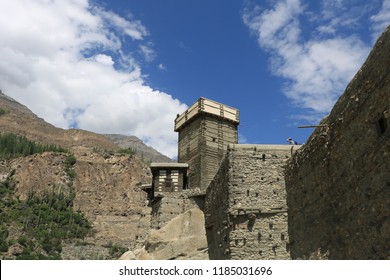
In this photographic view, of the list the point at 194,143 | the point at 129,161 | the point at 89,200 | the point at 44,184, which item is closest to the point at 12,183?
the point at 44,184

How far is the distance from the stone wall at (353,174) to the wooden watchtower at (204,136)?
22.3m

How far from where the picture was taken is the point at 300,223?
1268 cm

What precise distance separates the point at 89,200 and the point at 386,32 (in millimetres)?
106544

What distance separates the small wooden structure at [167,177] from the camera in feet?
107

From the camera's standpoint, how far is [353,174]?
357 inches

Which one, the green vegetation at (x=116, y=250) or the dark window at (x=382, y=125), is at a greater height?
the dark window at (x=382, y=125)

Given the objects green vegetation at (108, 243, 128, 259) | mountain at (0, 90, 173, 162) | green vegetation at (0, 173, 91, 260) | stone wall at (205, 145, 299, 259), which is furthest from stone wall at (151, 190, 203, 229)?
mountain at (0, 90, 173, 162)

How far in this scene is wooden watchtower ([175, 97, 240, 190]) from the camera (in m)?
34.7

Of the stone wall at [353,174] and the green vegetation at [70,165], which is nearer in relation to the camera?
the stone wall at [353,174]

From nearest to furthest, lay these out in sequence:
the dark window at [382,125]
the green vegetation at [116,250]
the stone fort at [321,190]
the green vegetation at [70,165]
A: 1. the dark window at [382,125]
2. the stone fort at [321,190]
3. the green vegetation at [116,250]
4. the green vegetation at [70,165]

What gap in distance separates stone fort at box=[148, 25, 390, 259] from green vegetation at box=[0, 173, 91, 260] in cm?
6611

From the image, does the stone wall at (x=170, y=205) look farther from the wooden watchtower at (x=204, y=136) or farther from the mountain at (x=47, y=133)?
the mountain at (x=47, y=133)

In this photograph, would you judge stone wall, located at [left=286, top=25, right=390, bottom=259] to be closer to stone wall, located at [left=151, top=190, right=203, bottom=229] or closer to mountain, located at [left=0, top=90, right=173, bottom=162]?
stone wall, located at [left=151, top=190, right=203, bottom=229]

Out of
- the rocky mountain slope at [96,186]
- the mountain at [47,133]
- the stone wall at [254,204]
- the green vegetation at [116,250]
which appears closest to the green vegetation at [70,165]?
the rocky mountain slope at [96,186]
